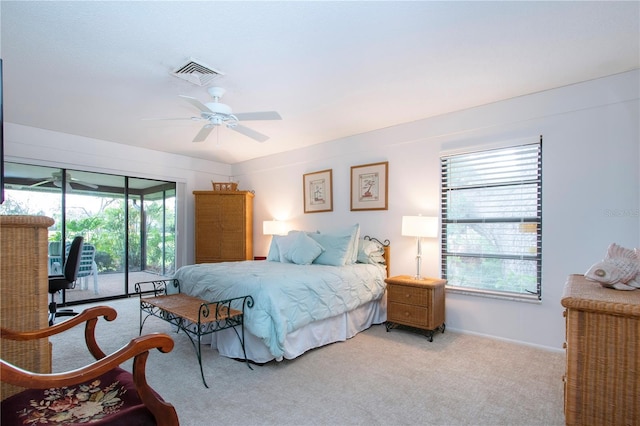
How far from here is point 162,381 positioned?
8.06 ft

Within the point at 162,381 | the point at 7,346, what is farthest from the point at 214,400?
the point at 7,346

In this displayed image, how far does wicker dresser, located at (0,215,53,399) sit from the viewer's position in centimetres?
128

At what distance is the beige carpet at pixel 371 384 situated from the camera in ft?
6.59

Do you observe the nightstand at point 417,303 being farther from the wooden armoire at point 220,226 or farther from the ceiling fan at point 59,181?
the ceiling fan at point 59,181

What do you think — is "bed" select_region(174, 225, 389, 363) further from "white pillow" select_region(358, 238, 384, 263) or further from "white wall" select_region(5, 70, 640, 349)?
"white wall" select_region(5, 70, 640, 349)

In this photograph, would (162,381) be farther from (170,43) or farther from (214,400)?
(170,43)

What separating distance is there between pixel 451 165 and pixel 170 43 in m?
3.05

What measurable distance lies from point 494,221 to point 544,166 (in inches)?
27.7

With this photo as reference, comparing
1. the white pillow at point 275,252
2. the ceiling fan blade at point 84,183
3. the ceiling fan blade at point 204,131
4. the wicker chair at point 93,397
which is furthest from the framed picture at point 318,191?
the wicker chair at point 93,397

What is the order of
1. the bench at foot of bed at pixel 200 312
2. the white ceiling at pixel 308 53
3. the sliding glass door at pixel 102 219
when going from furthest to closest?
the sliding glass door at pixel 102 219 < the bench at foot of bed at pixel 200 312 < the white ceiling at pixel 308 53

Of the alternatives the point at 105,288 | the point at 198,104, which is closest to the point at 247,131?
the point at 198,104

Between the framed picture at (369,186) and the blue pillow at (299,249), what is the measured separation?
941mm

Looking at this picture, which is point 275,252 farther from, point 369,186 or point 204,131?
point 204,131

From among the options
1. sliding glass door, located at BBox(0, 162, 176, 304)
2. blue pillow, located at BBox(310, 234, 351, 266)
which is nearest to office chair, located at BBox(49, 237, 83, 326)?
sliding glass door, located at BBox(0, 162, 176, 304)
